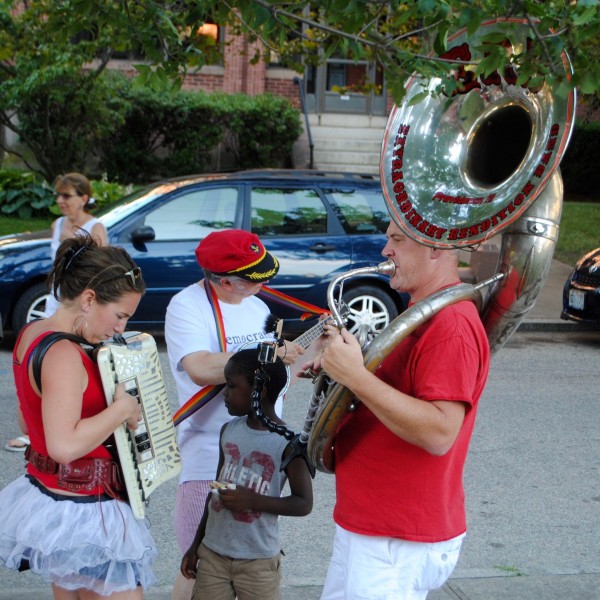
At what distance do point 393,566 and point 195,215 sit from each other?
6693 millimetres

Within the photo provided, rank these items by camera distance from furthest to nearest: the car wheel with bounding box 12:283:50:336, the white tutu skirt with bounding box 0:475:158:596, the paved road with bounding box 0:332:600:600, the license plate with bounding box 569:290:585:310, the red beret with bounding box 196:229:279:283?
the license plate with bounding box 569:290:585:310
the car wheel with bounding box 12:283:50:336
the paved road with bounding box 0:332:600:600
the red beret with bounding box 196:229:279:283
the white tutu skirt with bounding box 0:475:158:596

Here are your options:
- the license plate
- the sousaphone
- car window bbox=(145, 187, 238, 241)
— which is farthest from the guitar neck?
the license plate

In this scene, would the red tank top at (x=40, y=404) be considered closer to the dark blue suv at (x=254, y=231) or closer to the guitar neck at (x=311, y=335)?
the guitar neck at (x=311, y=335)

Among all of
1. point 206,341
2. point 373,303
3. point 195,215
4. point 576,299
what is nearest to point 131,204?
point 195,215

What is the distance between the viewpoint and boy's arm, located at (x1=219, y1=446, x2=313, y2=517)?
309cm

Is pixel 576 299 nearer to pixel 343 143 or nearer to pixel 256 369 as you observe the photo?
pixel 256 369

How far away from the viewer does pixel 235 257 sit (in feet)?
11.3

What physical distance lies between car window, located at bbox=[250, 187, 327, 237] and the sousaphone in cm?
617

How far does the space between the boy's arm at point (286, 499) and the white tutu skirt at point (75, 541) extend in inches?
12.3

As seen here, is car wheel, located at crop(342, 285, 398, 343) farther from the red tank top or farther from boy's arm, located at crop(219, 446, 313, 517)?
the red tank top

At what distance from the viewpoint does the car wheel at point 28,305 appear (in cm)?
869

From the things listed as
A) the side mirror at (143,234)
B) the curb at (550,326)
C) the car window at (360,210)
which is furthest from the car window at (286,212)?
the curb at (550,326)

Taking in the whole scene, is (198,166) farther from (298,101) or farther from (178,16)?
(178,16)

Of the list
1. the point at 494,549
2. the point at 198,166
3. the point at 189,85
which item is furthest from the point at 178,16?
the point at 189,85
